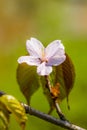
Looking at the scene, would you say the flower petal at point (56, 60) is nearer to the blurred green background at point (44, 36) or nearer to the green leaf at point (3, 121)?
the green leaf at point (3, 121)

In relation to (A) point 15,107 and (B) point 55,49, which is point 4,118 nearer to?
(A) point 15,107

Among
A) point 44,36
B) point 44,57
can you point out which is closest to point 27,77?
point 44,57

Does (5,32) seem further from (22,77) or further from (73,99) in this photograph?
(22,77)

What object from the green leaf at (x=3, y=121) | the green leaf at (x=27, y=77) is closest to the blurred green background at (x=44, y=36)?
the green leaf at (x=27, y=77)

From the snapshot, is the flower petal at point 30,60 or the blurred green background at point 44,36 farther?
the blurred green background at point 44,36

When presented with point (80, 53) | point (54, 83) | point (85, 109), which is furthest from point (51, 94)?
point (80, 53)

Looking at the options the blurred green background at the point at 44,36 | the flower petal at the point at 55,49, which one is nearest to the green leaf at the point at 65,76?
the flower petal at the point at 55,49

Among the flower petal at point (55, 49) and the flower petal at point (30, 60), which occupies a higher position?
the flower petal at point (55, 49)

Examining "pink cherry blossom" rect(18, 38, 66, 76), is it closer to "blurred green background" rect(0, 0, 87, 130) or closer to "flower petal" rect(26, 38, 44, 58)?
"flower petal" rect(26, 38, 44, 58)

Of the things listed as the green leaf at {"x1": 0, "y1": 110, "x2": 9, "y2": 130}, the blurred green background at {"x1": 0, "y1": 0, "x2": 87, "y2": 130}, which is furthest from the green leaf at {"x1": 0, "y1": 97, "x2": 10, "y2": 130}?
the blurred green background at {"x1": 0, "y1": 0, "x2": 87, "y2": 130}
